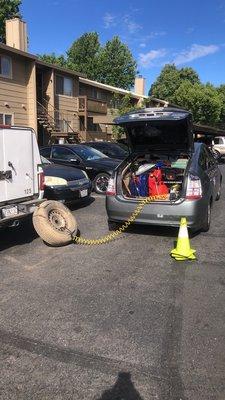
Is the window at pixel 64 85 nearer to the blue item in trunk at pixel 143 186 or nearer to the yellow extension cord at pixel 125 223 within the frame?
the blue item in trunk at pixel 143 186

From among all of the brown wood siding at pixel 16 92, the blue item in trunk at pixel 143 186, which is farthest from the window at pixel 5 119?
the blue item in trunk at pixel 143 186

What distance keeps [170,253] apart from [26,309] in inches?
101

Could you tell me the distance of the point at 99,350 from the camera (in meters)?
3.67

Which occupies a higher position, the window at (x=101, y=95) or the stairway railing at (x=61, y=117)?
the window at (x=101, y=95)

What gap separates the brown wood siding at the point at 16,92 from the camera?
72.1 feet

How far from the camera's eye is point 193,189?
267 inches

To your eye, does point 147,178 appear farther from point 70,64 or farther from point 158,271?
point 70,64

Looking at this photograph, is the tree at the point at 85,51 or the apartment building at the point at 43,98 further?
the tree at the point at 85,51

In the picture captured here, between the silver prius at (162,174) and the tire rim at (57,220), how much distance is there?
0.79m

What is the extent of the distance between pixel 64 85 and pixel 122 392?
25804mm

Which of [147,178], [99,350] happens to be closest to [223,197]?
[147,178]

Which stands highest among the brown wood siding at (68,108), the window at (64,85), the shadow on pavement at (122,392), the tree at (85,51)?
the tree at (85,51)

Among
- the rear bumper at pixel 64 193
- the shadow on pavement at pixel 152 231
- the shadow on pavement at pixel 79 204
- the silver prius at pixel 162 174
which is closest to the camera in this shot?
the silver prius at pixel 162 174

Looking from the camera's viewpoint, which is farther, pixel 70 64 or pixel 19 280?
pixel 70 64
